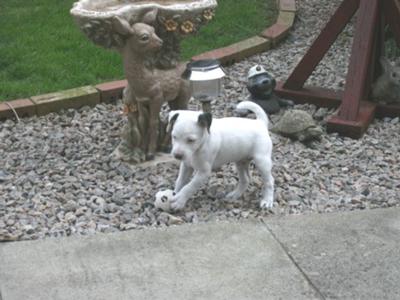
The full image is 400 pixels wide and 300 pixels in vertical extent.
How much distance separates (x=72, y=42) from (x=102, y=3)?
234 cm

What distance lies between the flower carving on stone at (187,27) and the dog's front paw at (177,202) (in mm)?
1123

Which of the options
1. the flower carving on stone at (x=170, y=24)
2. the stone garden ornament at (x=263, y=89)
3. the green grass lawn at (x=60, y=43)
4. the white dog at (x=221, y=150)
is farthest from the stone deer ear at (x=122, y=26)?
the green grass lawn at (x=60, y=43)

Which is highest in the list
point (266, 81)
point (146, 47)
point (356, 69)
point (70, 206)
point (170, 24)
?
point (170, 24)

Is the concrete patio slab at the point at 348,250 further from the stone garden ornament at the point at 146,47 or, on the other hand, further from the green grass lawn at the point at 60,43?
the green grass lawn at the point at 60,43

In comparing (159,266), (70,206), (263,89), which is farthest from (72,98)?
(159,266)

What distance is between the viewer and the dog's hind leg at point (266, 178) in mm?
4578

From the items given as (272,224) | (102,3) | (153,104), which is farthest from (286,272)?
(102,3)

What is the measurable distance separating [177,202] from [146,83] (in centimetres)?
88

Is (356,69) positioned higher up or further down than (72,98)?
higher up

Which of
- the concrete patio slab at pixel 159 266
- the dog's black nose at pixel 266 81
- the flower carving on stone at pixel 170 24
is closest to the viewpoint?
the concrete patio slab at pixel 159 266

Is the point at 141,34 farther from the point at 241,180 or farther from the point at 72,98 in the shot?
the point at 72,98

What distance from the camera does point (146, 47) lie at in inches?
190

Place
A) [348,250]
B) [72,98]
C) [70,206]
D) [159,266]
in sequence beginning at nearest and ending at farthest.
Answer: [159,266], [348,250], [70,206], [72,98]

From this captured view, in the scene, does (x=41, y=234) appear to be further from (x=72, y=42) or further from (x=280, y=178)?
(x=72, y=42)
